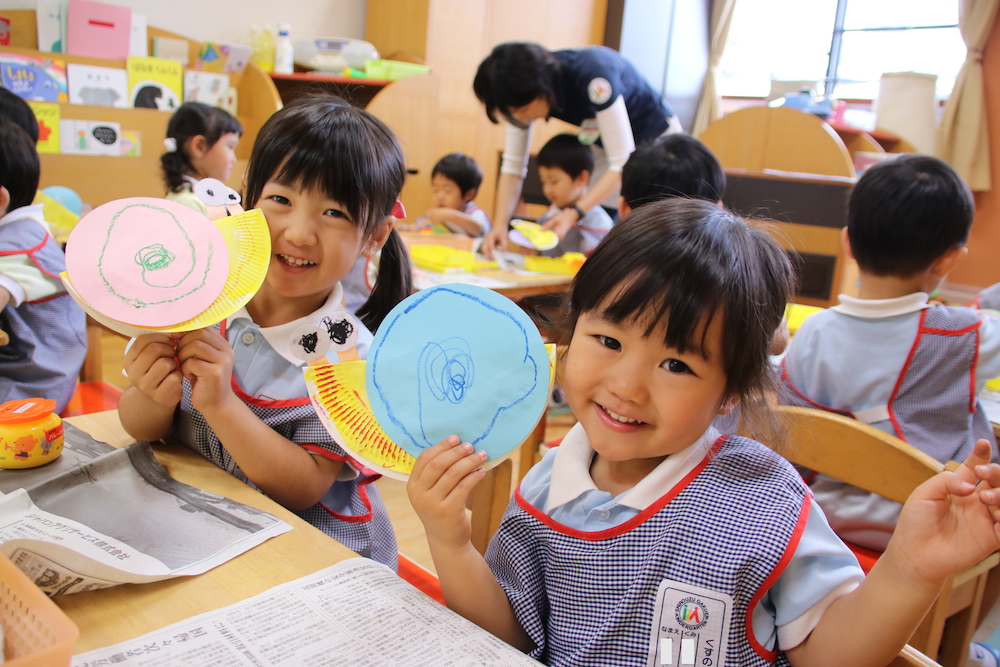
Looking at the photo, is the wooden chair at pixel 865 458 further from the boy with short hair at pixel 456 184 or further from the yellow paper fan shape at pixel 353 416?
the boy with short hair at pixel 456 184

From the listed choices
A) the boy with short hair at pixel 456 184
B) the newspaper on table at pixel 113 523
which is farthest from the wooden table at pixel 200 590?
the boy with short hair at pixel 456 184

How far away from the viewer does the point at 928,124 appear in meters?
5.39

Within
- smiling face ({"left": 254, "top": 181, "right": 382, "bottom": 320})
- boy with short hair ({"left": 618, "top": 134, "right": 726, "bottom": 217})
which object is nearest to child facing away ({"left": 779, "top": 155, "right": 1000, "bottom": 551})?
boy with short hair ({"left": 618, "top": 134, "right": 726, "bottom": 217})

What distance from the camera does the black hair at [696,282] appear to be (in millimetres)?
705

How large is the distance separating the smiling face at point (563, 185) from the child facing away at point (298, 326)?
207cm

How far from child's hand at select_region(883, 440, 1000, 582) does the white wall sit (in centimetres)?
403

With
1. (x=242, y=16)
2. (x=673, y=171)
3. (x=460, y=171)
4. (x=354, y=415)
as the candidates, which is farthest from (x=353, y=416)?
(x=242, y=16)

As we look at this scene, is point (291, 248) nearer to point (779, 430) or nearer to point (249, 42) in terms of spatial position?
point (779, 430)

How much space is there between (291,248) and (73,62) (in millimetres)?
3093

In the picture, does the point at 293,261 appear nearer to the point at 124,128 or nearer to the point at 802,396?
the point at 802,396

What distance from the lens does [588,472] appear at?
2.64 ft

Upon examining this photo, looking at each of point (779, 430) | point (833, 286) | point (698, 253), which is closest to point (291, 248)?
point (698, 253)

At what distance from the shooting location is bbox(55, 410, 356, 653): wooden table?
610 mm

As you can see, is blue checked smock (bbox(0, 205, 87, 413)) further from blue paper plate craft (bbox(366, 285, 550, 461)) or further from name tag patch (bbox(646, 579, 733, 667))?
name tag patch (bbox(646, 579, 733, 667))
